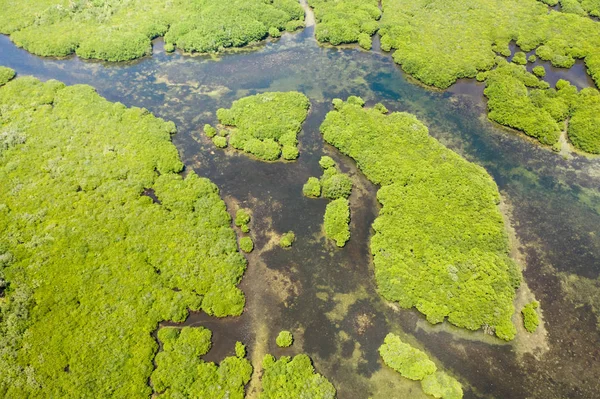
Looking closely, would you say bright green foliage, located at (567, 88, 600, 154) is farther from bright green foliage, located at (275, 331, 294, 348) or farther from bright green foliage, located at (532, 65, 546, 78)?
bright green foliage, located at (275, 331, 294, 348)

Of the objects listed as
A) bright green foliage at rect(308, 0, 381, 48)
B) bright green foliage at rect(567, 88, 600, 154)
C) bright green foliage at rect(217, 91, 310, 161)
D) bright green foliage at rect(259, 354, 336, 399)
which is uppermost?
bright green foliage at rect(308, 0, 381, 48)

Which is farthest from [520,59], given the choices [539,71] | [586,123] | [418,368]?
[418,368]

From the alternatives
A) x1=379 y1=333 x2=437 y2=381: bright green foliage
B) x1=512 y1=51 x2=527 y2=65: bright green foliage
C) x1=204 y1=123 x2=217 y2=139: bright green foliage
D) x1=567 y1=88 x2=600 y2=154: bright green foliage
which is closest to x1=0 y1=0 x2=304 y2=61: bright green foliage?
x1=204 y1=123 x2=217 y2=139: bright green foliage

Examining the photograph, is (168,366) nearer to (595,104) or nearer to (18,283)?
(18,283)

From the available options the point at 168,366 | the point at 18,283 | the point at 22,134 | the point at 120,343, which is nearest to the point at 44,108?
the point at 22,134

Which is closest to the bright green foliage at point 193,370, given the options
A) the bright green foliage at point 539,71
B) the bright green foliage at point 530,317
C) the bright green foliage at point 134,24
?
the bright green foliage at point 530,317

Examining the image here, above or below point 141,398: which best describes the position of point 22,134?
above

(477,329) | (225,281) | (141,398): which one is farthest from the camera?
(225,281)
